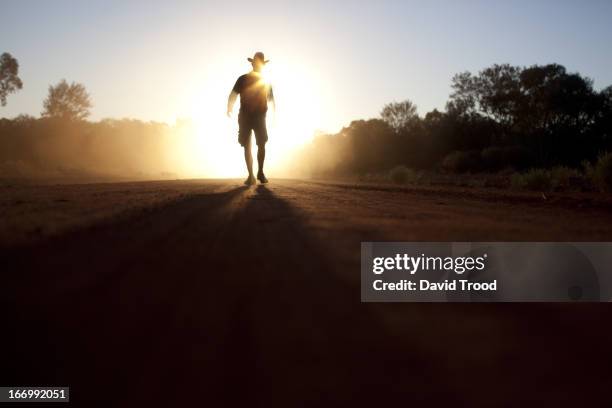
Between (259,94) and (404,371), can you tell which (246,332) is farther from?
(259,94)

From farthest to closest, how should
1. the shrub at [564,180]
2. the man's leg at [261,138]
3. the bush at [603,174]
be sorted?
the shrub at [564,180], the man's leg at [261,138], the bush at [603,174]

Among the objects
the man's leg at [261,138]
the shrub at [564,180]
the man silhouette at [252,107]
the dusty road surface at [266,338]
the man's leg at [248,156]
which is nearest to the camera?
the dusty road surface at [266,338]

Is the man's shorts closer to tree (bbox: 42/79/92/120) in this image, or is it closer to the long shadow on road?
the long shadow on road

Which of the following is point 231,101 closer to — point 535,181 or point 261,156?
point 261,156

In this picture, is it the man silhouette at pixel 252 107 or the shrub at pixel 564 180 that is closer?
the man silhouette at pixel 252 107

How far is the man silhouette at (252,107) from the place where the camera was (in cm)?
1077

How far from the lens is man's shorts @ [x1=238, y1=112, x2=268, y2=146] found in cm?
1080

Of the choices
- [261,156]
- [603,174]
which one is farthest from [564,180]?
[261,156]

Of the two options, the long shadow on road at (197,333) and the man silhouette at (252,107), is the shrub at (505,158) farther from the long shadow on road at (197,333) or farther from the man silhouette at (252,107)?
the long shadow on road at (197,333)

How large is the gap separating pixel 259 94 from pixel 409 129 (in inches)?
1981

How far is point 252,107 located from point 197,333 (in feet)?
32.1

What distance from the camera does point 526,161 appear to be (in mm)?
41969

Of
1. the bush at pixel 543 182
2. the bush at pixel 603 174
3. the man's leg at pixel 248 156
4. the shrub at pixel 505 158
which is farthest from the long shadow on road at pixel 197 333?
the shrub at pixel 505 158

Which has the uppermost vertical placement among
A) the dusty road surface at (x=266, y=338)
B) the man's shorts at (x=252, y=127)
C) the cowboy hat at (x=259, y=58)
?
the cowboy hat at (x=259, y=58)
